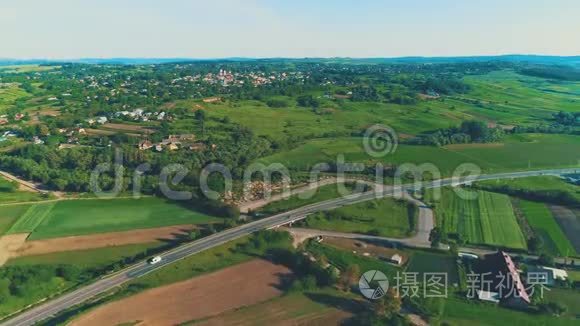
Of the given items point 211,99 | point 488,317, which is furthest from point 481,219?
point 211,99

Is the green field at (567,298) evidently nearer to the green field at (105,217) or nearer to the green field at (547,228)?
the green field at (547,228)

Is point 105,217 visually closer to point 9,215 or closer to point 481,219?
point 9,215

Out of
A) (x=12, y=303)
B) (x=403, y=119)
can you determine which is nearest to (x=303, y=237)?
(x=12, y=303)

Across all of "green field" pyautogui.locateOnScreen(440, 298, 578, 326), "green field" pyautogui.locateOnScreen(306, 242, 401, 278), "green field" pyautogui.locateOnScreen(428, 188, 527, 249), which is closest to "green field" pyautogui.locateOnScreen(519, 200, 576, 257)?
"green field" pyautogui.locateOnScreen(428, 188, 527, 249)

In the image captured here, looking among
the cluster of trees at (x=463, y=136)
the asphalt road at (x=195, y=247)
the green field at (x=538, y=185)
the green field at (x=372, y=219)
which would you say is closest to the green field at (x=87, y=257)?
the asphalt road at (x=195, y=247)

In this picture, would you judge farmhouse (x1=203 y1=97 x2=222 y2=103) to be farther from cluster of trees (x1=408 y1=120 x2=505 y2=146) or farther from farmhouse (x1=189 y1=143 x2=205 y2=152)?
cluster of trees (x1=408 y1=120 x2=505 y2=146)

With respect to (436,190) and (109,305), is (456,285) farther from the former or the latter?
(109,305)
